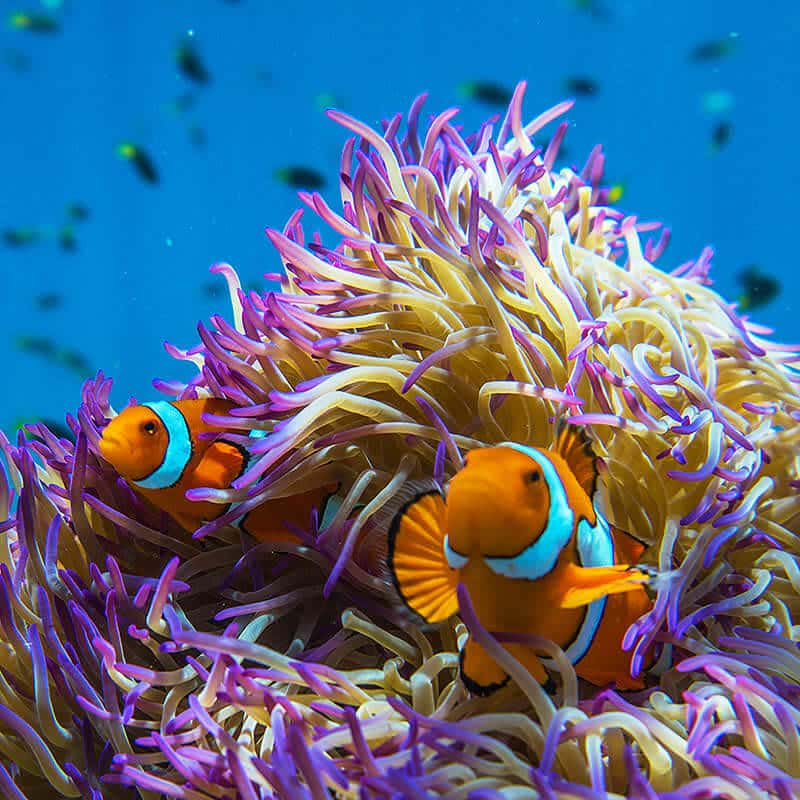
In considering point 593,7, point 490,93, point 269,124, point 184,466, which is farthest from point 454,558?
point 269,124

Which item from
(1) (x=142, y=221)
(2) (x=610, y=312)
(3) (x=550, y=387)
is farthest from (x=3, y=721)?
(1) (x=142, y=221)

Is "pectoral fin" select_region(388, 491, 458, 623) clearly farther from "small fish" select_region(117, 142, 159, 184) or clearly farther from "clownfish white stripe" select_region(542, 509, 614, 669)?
"small fish" select_region(117, 142, 159, 184)

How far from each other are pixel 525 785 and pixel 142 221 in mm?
4445

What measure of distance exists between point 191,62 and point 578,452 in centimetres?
249

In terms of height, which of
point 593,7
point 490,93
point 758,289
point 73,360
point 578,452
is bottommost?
point 578,452

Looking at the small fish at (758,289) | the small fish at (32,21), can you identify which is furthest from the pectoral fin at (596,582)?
the small fish at (32,21)

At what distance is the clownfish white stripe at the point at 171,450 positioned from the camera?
943mm

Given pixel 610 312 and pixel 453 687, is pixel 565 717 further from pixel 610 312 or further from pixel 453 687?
pixel 610 312

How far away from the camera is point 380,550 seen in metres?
0.76

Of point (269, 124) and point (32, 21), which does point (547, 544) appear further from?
point (269, 124)

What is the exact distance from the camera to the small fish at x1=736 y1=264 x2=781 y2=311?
8.18 ft

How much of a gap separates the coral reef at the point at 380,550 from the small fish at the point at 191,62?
195cm

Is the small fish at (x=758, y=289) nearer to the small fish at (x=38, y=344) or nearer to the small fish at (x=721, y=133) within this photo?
the small fish at (x=721, y=133)

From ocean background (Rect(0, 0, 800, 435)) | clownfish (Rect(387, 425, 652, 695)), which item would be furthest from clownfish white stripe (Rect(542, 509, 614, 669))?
ocean background (Rect(0, 0, 800, 435))
